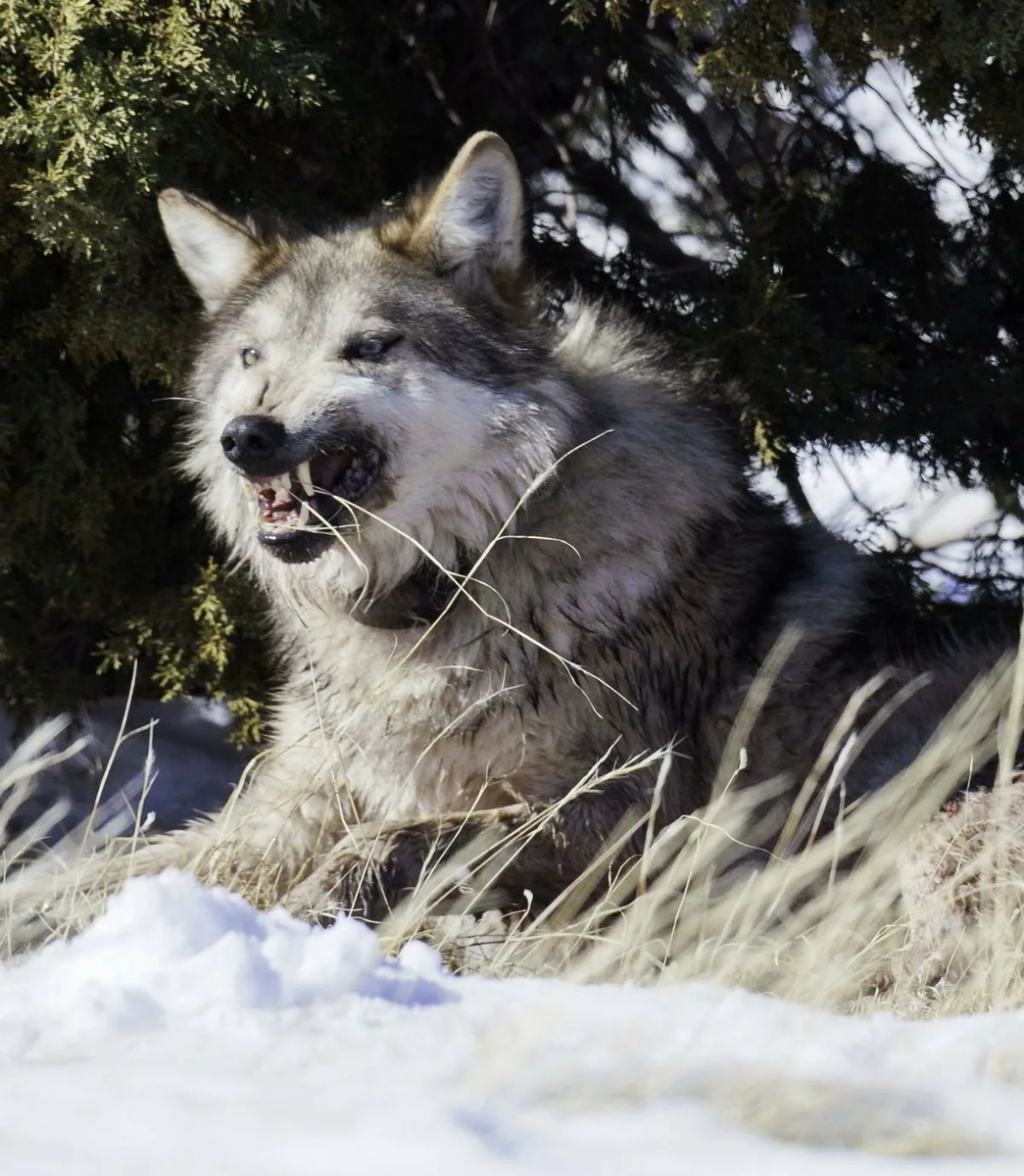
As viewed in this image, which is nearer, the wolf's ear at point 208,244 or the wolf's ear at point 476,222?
the wolf's ear at point 476,222

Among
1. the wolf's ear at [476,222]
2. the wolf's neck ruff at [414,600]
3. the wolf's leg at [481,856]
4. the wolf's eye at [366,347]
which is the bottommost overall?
the wolf's leg at [481,856]

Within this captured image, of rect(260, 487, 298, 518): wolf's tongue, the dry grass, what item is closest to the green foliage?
rect(260, 487, 298, 518): wolf's tongue

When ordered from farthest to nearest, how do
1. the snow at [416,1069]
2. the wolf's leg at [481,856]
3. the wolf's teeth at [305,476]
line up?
the wolf's teeth at [305,476]
the wolf's leg at [481,856]
the snow at [416,1069]

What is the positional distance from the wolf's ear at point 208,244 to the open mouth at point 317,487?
0.93 m

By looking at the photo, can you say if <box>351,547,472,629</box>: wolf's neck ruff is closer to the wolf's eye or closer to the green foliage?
the wolf's eye

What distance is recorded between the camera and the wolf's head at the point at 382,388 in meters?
3.77

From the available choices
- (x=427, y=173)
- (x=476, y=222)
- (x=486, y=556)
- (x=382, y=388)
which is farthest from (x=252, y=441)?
(x=427, y=173)

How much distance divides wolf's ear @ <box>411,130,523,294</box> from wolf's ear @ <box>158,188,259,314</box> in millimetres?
594

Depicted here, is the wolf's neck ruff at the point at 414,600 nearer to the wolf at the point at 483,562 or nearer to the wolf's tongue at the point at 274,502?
the wolf at the point at 483,562

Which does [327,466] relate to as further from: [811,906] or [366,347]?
[811,906]

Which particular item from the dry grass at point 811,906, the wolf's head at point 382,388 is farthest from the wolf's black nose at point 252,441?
the dry grass at point 811,906

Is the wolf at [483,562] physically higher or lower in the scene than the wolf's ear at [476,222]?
lower

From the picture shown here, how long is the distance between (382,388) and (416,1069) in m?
2.39

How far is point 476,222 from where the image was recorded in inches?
163
